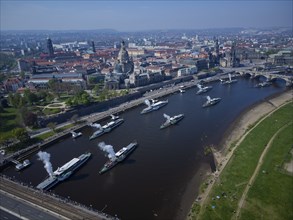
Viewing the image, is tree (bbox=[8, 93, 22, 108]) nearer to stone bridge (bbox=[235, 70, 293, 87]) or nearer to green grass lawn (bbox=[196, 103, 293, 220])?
green grass lawn (bbox=[196, 103, 293, 220])

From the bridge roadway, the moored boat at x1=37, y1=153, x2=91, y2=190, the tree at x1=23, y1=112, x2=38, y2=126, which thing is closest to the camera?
the bridge roadway

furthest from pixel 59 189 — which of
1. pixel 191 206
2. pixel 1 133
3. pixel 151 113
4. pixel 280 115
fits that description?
pixel 280 115

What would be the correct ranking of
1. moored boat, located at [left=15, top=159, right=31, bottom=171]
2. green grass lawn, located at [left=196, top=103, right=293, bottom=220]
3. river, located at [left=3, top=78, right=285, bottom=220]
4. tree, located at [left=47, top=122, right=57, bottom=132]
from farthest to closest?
tree, located at [left=47, top=122, right=57, bottom=132] → moored boat, located at [left=15, top=159, right=31, bottom=171] → river, located at [left=3, top=78, right=285, bottom=220] → green grass lawn, located at [left=196, top=103, right=293, bottom=220]

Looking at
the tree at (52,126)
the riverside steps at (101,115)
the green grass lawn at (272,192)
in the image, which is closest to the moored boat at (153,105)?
the riverside steps at (101,115)

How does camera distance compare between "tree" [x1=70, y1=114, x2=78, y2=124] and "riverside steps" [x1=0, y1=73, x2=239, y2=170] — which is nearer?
"riverside steps" [x1=0, y1=73, x2=239, y2=170]

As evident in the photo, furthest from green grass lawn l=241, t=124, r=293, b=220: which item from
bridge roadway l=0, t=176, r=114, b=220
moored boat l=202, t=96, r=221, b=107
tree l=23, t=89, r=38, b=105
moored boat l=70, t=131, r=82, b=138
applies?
tree l=23, t=89, r=38, b=105

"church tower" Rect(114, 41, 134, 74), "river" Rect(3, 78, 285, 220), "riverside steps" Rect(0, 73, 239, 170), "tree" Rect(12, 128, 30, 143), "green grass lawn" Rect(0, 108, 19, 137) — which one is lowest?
"river" Rect(3, 78, 285, 220)

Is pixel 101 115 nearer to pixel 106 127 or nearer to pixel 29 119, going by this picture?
pixel 106 127

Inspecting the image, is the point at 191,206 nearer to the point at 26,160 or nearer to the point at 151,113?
the point at 26,160
